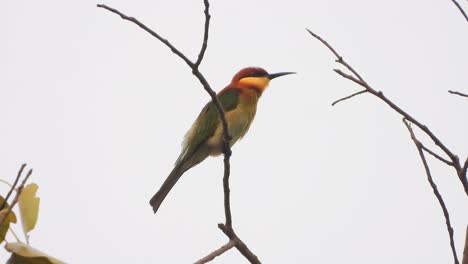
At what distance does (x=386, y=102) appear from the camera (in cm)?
179

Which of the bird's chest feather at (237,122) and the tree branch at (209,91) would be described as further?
the bird's chest feather at (237,122)

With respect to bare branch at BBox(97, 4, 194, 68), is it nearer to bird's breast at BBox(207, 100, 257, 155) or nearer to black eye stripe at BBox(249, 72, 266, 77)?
bird's breast at BBox(207, 100, 257, 155)

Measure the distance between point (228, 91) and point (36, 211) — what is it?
346 cm

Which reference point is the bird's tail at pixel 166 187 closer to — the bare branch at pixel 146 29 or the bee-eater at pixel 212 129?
the bee-eater at pixel 212 129

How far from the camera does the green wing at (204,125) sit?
170 inches

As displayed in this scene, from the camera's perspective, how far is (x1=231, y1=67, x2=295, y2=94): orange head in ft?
15.9

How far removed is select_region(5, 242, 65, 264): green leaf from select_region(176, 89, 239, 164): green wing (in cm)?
314

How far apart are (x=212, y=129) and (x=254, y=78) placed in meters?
0.83

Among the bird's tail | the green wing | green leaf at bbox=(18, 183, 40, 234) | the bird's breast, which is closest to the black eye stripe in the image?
the green wing

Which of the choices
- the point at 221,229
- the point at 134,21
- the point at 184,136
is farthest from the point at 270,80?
the point at 134,21

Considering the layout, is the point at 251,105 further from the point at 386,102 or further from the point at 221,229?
the point at 386,102

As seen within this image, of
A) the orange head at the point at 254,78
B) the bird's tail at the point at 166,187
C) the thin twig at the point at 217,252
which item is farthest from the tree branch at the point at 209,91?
the orange head at the point at 254,78

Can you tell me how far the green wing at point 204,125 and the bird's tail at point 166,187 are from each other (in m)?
0.08

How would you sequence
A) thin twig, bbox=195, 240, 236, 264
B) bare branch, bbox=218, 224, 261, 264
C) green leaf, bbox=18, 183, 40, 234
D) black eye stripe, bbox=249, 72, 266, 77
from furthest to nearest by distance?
black eye stripe, bbox=249, 72, 266, 77
bare branch, bbox=218, 224, 261, 264
thin twig, bbox=195, 240, 236, 264
green leaf, bbox=18, 183, 40, 234
